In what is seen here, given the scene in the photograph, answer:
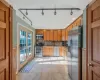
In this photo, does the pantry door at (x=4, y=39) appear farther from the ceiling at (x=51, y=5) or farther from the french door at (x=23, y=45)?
the french door at (x=23, y=45)

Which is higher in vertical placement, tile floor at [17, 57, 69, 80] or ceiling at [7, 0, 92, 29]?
ceiling at [7, 0, 92, 29]

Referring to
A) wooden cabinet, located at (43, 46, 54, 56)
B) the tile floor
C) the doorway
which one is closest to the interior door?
the tile floor

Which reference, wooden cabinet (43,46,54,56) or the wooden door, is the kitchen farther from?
the wooden door

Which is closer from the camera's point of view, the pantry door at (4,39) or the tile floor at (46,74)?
the pantry door at (4,39)

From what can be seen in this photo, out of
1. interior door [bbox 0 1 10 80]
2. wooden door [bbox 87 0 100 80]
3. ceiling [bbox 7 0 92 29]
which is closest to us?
wooden door [bbox 87 0 100 80]

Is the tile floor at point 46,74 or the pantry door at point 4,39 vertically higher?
the pantry door at point 4,39

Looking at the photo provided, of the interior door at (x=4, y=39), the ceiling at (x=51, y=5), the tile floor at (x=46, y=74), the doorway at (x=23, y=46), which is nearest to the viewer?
the interior door at (x=4, y=39)

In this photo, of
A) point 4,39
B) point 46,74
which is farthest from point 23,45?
point 4,39

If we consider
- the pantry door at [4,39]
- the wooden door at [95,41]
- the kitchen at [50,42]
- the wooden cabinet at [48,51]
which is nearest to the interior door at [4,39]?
the pantry door at [4,39]

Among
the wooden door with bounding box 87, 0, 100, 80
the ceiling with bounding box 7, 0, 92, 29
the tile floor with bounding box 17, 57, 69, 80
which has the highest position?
the ceiling with bounding box 7, 0, 92, 29

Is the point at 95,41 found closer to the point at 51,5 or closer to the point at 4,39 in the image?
the point at 4,39

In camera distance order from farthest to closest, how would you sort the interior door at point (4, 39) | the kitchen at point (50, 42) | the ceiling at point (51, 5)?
the kitchen at point (50, 42) < the ceiling at point (51, 5) < the interior door at point (4, 39)

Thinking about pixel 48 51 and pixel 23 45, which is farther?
pixel 48 51

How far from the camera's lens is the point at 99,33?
2.26 meters
